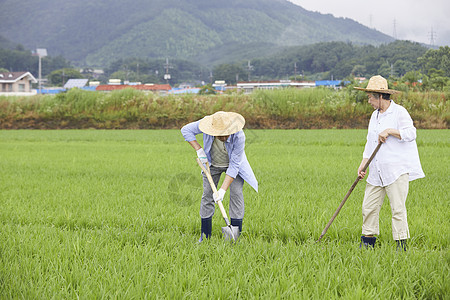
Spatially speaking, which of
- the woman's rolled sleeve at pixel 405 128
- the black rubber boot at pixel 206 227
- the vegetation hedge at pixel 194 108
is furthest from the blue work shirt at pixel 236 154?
the vegetation hedge at pixel 194 108

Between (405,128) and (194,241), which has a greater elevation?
(405,128)

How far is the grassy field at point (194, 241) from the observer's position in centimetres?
275

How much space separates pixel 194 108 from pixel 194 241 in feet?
61.7

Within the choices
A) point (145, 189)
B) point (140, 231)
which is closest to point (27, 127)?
point (145, 189)

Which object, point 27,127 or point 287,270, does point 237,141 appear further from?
point 27,127

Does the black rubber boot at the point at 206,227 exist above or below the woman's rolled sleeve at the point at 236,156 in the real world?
below

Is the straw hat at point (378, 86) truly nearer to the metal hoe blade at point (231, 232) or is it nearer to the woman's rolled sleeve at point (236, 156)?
the woman's rolled sleeve at point (236, 156)

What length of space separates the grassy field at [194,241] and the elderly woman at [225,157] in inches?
11.3

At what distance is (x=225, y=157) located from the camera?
3838 mm

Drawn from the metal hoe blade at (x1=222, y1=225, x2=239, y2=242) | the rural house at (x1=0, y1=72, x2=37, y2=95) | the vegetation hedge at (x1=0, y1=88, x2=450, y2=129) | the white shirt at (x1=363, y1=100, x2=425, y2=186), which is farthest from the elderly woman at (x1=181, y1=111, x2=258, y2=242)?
the rural house at (x1=0, y1=72, x2=37, y2=95)

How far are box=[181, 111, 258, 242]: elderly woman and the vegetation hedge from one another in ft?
56.1

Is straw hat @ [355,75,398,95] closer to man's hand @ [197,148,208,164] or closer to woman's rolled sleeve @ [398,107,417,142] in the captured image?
woman's rolled sleeve @ [398,107,417,142]

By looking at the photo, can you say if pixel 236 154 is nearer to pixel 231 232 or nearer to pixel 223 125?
pixel 223 125

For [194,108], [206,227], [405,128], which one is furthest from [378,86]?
[194,108]
